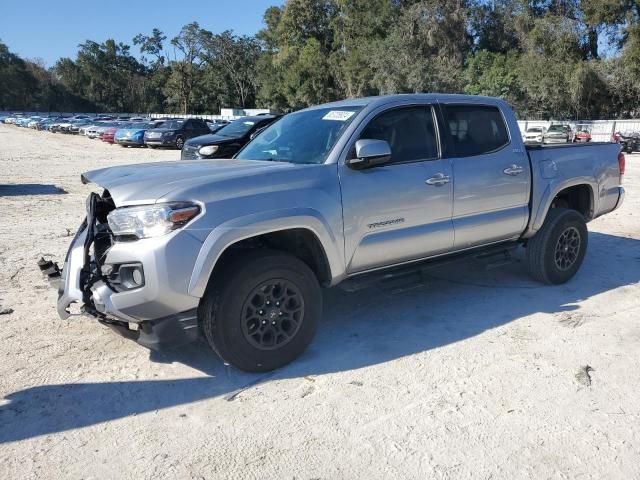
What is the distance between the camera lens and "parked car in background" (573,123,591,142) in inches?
1294

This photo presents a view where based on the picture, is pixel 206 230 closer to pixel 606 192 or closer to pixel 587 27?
pixel 606 192

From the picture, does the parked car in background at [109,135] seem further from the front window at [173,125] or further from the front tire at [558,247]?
the front tire at [558,247]

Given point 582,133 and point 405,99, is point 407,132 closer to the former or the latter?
point 405,99

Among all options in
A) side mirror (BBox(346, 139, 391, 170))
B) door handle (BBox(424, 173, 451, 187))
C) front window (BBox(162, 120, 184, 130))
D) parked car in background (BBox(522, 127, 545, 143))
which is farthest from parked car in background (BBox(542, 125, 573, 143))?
side mirror (BBox(346, 139, 391, 170))

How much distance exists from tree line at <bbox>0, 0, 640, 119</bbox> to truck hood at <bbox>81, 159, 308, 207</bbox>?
44420mm

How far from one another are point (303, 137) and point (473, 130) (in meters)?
1.61

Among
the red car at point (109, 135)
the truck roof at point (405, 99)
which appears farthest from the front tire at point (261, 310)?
the red car at point (109, 135)

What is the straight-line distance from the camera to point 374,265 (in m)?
4.34

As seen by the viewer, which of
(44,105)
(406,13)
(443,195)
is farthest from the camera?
(44,105)

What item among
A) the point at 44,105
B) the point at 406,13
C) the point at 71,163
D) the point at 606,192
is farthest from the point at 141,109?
the point at 606,192

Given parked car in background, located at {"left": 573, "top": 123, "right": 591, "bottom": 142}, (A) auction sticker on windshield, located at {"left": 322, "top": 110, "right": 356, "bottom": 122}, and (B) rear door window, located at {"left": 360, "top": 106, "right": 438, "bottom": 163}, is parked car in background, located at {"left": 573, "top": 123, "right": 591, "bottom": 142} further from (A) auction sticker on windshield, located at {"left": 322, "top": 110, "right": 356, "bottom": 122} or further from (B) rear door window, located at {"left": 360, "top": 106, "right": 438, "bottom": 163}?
(A) auction sticker on windshield, located at {"left": 322, "top": 110, "right": 356, "bottom": 122}

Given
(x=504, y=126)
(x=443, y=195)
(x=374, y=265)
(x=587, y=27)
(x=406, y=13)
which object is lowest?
(x=374, y=265)

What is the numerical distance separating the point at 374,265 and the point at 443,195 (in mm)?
866

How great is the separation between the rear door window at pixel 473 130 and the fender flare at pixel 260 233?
153 cm
